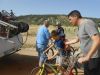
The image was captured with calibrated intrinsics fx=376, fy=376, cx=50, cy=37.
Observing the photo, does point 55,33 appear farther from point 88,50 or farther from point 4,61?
point 4,61

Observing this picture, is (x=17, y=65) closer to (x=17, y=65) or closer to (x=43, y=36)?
(x=17, y=65)

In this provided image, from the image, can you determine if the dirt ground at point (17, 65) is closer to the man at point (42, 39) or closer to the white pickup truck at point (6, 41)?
the white pickup truck at point (6, 41)

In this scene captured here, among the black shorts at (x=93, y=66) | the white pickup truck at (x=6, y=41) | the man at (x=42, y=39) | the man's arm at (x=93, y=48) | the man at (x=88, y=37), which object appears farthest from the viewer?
the white pickup truck at (x=6, y=41)

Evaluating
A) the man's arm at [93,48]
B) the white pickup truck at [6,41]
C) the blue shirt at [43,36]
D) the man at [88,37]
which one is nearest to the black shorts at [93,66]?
the man at [88,37]

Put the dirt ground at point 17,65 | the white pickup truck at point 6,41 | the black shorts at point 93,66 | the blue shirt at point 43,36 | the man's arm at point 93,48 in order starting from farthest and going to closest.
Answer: the dirt ground at point 17,65
the white pickup truck at point 6,41
the blue shirt at point 43,36
the black shorts at point 93,66
the man's arm at point 93,48

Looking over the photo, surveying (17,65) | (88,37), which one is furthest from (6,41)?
(88,37)

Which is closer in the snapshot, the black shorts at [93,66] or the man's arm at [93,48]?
the man's arm at [93,48]

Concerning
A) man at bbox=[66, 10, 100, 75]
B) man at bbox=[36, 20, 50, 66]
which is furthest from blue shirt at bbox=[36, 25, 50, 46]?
man at bbox=[66, 10, 100, 75]

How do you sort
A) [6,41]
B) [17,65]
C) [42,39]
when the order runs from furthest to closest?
[17,65] < [6,41] < [42,39]

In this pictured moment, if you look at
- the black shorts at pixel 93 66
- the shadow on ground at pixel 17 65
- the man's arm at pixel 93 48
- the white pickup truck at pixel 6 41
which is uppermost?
the man's arm at pixel 93 48

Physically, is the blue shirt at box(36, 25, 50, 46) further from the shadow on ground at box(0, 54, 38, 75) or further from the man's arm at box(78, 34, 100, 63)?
the man's arm at box(78, 34, 100, 63)

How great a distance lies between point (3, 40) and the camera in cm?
1230

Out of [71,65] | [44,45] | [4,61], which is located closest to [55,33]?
[71,65]

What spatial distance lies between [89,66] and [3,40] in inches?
250
